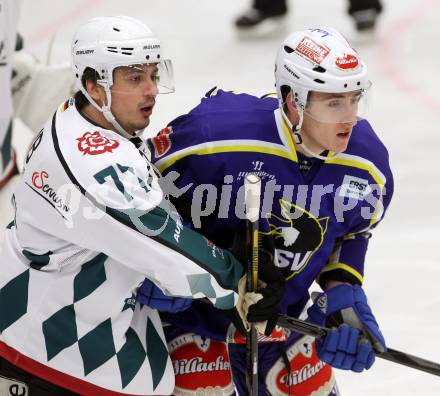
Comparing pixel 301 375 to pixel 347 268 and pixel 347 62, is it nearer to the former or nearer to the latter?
pixel 347 268

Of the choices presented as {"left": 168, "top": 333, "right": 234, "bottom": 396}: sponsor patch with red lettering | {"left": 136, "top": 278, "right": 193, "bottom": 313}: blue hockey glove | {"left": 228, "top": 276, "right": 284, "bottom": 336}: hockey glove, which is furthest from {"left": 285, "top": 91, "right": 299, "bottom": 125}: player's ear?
{"left": 168, "top": 333, "right": 234, "bottom": 396}: sponsor patch with red lettering

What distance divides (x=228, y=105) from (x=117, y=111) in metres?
0.33

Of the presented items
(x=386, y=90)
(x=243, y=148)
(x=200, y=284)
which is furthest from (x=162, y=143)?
(x=386, y=90)

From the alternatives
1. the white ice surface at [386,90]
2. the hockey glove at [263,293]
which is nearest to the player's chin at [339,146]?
the hockey glove at [263,293]

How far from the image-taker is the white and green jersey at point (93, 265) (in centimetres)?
261

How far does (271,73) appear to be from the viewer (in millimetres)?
5988

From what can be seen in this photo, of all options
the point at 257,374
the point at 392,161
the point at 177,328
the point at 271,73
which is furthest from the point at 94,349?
the point at 271,73

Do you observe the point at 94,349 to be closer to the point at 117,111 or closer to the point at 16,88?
the point at 117,111

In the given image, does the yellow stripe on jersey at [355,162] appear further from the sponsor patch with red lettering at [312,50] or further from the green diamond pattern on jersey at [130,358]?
the green diamond pattern on jersey at [130,358]

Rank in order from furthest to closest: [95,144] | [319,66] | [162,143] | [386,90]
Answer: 1. [386,90]
2. [162,143]
3. [319,66]
4. [95,144]

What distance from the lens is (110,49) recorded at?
2.79 metres

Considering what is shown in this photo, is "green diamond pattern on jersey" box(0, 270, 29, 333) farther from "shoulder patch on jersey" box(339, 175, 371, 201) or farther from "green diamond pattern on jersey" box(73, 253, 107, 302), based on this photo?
"shoulder patch on jersey" box(339, 175, 371, 201)

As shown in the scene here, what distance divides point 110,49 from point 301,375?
3.48ft

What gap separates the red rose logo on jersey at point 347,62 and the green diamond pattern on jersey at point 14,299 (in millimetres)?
935
